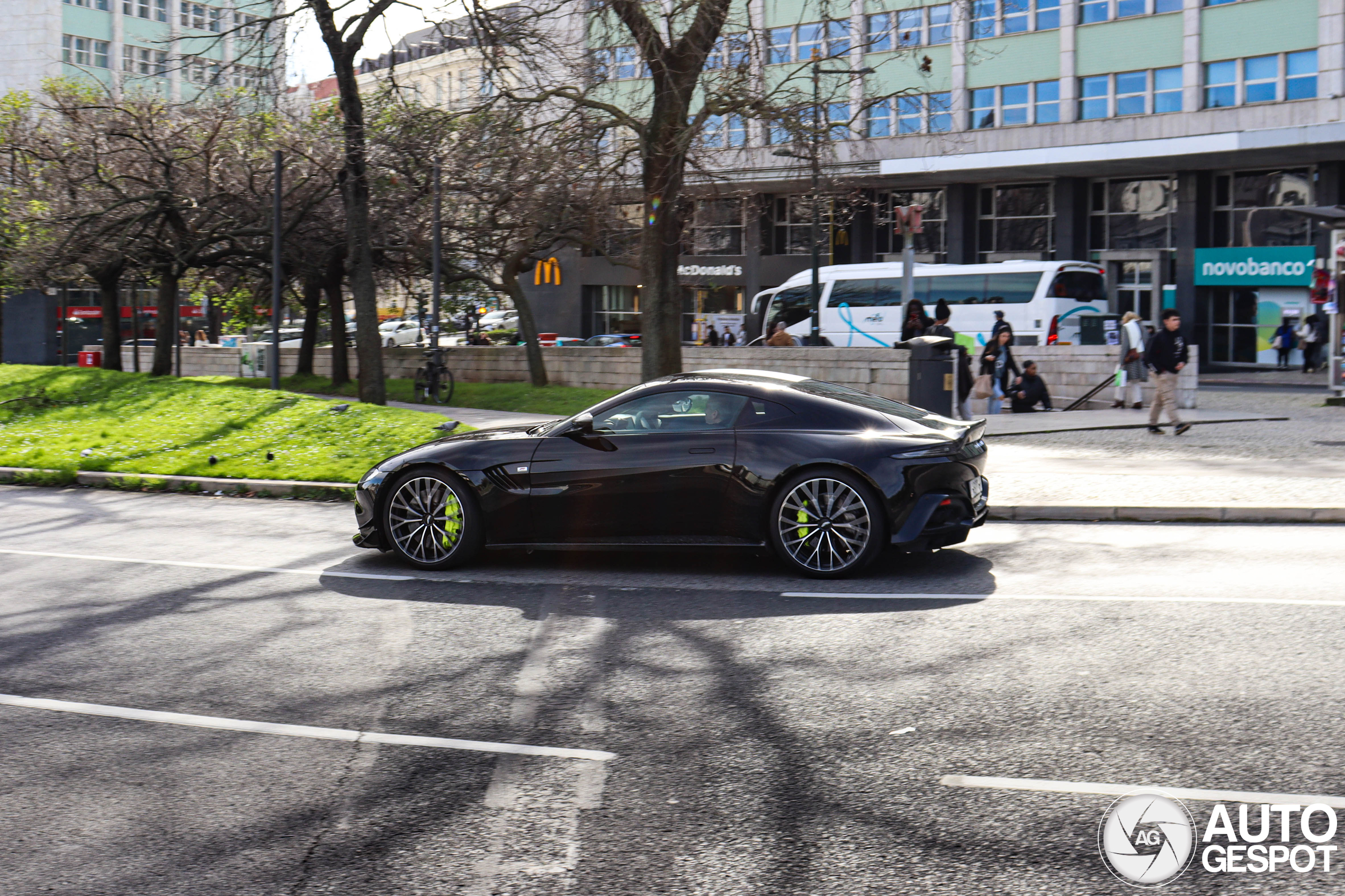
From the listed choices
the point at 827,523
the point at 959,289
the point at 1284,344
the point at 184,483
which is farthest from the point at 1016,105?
the point at 827,523

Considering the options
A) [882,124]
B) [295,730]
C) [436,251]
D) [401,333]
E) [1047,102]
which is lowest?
[295,730]

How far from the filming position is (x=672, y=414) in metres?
8.62

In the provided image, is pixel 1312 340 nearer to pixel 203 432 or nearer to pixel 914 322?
pixel 914 322

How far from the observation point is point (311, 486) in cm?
1362

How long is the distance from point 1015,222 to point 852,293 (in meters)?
10.1

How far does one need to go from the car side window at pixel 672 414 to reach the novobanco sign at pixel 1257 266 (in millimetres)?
35808

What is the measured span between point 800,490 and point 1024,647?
2266mm

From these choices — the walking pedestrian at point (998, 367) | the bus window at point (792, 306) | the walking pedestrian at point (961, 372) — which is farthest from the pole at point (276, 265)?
the bus window at point (792, 306)

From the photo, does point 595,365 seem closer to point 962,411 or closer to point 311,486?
point 962,411

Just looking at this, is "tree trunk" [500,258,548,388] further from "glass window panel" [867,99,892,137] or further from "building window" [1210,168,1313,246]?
"building window" [1210,168,1313,246]

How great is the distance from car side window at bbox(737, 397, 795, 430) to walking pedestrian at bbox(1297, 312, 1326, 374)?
3462 centimetres

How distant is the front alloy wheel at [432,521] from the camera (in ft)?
29.0

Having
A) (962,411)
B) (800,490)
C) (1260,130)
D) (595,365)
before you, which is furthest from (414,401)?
(1260,130)

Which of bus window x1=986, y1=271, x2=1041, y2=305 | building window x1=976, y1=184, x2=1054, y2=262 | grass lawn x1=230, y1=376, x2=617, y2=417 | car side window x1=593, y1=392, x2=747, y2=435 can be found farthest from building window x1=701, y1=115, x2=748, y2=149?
building window x1=976, y1=184, x2=1054, y2=262
